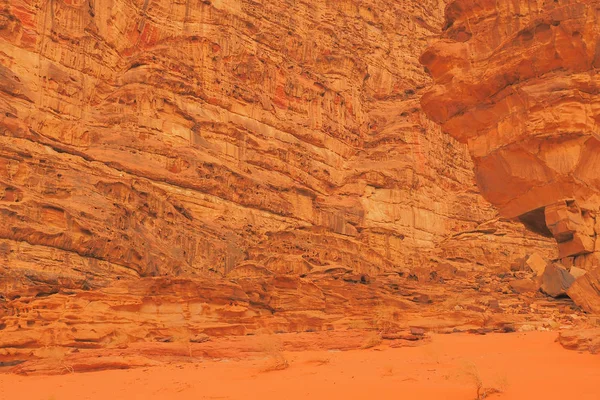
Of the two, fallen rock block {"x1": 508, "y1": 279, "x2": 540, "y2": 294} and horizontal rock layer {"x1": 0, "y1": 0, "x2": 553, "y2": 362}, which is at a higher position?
horizontal rock layer {"x1": 0, "y1": 0, "x2": 553, "y2": 362}

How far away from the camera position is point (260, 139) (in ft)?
159

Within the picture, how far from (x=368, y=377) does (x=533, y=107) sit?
12.3m

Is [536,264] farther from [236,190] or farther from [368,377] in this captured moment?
[236,190]

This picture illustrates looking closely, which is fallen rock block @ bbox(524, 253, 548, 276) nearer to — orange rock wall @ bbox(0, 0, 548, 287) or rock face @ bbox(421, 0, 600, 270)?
rock face @ bbox(421, 0, 600, 270)

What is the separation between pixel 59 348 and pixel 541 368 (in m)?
8.04

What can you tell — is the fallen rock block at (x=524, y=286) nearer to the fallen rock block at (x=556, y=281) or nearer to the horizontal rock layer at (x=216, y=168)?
the fallen rock block at (x=556, y=281)

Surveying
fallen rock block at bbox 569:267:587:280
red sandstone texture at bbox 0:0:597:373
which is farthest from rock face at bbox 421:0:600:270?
fallen rock block at bbox 569:267:587:280

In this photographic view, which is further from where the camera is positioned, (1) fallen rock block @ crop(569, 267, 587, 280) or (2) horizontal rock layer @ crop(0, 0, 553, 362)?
(1) fallen rock block @ crop(569, 267, 587, 280)

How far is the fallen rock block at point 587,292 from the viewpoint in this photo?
610 inches

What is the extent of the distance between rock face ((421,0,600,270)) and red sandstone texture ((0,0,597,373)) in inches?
9.1

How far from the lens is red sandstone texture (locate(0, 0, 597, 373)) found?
1487 centimetres

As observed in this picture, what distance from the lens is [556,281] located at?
58.6 ft

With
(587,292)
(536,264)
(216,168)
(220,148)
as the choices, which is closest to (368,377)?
(587,292)

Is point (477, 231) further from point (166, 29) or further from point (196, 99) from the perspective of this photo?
point (166, 29)
